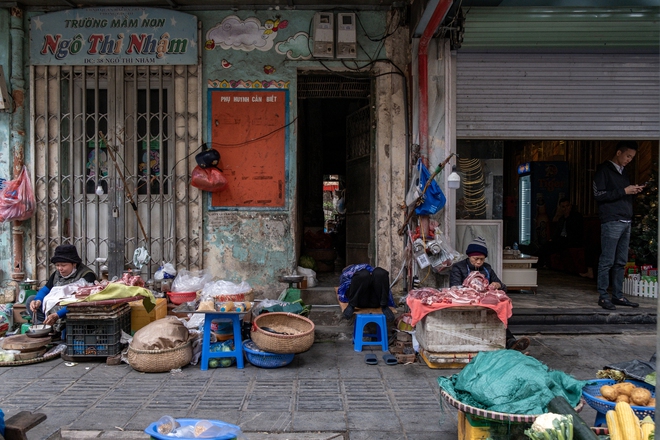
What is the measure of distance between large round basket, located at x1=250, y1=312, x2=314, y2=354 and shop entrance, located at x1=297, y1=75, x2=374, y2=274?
2.51m

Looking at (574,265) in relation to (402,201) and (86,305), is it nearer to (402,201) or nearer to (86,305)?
(402,201)

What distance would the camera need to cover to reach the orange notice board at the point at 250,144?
25.5 ft

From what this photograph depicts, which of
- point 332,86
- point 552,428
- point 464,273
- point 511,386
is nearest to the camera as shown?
point 552,428

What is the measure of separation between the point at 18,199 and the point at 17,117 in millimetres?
1306

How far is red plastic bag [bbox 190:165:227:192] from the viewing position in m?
7.46

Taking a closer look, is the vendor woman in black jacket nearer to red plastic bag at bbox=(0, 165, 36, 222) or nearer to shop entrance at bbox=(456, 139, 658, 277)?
shop entrance at bbox=(456, 139, 658, 277)

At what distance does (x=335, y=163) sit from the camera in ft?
45.8

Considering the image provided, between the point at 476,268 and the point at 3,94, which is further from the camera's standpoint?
the point at 3,94

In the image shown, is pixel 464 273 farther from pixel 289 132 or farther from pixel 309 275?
pixel 289 132

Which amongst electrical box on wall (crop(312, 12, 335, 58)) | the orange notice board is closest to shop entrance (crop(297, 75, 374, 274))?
electrical box on wall (crop(312, 12, 335, 58))

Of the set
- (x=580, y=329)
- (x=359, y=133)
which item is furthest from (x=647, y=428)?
(x=359, y=133)

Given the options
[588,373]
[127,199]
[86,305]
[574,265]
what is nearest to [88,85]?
[127,199]

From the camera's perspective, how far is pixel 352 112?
915 cm

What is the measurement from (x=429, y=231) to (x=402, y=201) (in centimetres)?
78
